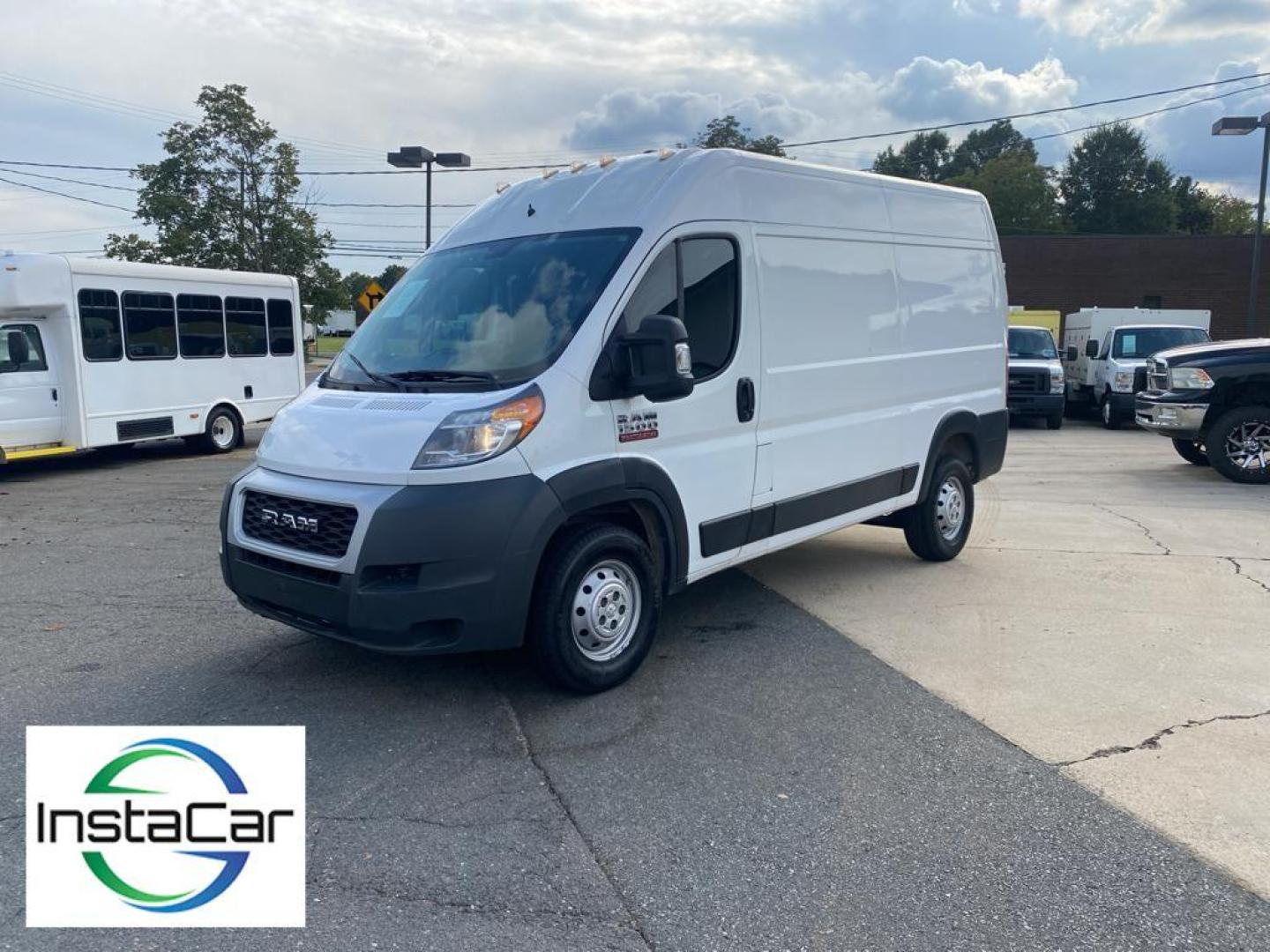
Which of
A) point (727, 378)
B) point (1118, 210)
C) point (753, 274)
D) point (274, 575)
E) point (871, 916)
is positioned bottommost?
point (871, 916)

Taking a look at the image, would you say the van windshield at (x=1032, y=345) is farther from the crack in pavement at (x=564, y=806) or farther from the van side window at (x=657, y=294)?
the crack in pavement at (x=564, y=806)

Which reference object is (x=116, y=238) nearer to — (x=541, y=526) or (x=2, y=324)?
(x=2, y=324)

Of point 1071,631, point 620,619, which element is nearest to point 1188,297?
point 1071,631

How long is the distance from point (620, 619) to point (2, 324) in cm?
1160

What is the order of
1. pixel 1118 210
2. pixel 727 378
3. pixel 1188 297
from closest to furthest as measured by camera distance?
pixel 727 378 → pixel 1188 297 → pixel 1118 210

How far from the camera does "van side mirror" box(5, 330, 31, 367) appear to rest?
12.6 m

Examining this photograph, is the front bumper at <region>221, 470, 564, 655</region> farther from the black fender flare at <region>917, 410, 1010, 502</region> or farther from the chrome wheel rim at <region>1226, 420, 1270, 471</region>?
the chrome wheel rim at <region>1226, 420, 1270, 471</region>

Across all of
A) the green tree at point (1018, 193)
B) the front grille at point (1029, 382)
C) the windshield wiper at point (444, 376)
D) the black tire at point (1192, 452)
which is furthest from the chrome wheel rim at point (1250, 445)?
the green tree at point (1018, 193)

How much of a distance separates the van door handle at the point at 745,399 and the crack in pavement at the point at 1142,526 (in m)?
4.53

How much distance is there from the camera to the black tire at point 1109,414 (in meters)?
19.0

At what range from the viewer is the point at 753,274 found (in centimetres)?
533

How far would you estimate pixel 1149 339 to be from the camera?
63.1 feet

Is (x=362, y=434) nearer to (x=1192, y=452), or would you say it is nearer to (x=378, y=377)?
(x=378, y=377)

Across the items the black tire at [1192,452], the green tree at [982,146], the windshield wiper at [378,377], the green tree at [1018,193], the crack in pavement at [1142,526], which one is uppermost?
the green tree at [982,146]
